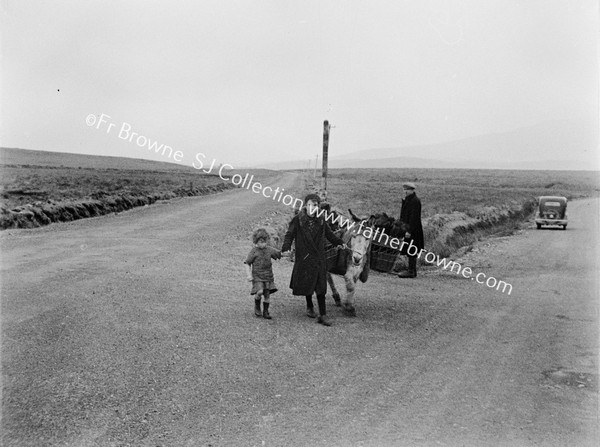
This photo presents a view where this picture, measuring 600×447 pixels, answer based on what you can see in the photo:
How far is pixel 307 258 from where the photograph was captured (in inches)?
348

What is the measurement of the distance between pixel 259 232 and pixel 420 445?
4794mm

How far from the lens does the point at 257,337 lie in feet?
25.8

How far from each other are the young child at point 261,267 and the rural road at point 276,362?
1.29 feet

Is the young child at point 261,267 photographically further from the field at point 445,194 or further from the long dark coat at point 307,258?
the field at point 445,194

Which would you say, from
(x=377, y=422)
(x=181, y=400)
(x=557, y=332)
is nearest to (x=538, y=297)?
(x=557, y=332)

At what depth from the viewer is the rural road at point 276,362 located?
5.12 metres

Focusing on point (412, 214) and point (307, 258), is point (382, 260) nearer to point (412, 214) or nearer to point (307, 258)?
point (307, 258)

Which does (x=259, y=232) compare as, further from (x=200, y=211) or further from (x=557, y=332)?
(x=200, y=211)

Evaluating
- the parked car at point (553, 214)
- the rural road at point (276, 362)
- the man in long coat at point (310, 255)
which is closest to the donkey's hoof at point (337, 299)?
the rural road at point (276, 362)

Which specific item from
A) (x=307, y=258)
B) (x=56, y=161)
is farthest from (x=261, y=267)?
(x=56, y=161)

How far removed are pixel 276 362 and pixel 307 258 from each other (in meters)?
2.30

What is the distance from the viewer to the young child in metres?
8.91

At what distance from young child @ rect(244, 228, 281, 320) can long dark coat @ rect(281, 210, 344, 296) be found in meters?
0.33

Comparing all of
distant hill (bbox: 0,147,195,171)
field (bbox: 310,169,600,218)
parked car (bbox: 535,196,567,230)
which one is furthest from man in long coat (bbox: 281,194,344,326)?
distant hill (bbox: 0,147,195,171)
